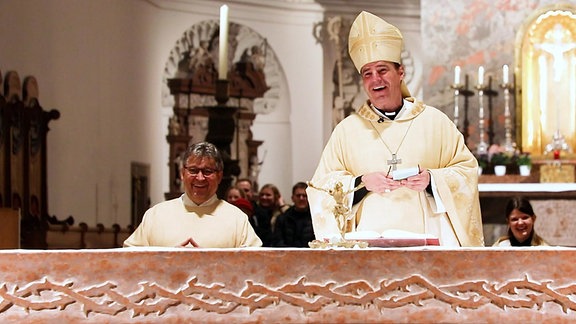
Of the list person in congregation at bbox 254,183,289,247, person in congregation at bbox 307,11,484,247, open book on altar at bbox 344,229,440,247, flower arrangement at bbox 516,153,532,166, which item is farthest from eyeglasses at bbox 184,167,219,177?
flower arrangement at bbox 516,153,532,166

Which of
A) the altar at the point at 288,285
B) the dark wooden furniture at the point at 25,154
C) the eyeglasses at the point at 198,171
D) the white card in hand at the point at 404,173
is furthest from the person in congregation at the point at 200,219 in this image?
the dark wooden furniture at the point at 25,154

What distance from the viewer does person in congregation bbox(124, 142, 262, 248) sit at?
18.3 ft

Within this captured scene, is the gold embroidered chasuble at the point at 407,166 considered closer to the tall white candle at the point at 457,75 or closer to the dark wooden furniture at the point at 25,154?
the dark wooden furniture at the point at 25,154

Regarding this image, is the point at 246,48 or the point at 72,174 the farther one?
the point at 246,48

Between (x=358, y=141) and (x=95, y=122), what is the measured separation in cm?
808

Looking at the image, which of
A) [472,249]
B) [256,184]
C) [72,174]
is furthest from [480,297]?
[256,184]

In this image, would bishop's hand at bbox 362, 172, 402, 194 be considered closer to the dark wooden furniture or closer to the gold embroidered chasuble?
the gold embroidered chasuble

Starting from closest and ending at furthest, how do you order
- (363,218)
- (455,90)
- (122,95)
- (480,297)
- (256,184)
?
(480,297) < (363,218) < (455,90) < (122,95) < (256,184)

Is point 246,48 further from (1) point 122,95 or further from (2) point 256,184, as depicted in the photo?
(1) point 122,95

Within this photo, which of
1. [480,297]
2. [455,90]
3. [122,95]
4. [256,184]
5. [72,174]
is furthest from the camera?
[256,184]

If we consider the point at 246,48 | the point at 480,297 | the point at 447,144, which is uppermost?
the point at 246,48

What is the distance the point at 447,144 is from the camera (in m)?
5.79

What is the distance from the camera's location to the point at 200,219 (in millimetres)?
5719

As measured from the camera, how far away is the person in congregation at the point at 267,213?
30.3 ft
